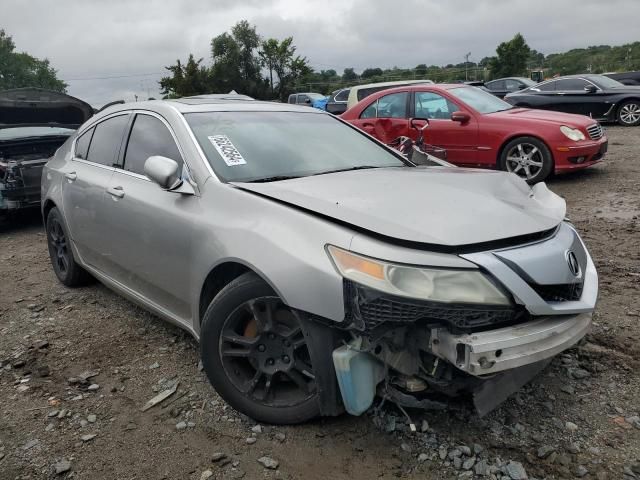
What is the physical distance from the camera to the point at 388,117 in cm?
862

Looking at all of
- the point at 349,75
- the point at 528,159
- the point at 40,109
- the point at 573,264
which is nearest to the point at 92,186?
the point at 573,264

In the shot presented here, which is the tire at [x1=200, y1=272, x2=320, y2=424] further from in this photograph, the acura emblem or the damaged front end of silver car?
the acura emblem

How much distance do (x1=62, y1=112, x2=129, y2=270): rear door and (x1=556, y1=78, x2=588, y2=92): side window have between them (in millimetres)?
11867

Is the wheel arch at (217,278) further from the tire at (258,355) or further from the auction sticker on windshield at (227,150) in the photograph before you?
the auction sticker on windshield at (227,150)

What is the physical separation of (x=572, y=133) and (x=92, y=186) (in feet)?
20.4

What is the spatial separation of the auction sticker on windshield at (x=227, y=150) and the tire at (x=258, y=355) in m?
0.77

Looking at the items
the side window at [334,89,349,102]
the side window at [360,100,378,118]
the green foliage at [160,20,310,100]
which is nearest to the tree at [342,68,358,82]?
the green foliage at [160,20,310,100]

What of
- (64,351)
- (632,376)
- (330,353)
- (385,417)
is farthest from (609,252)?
(64,351)

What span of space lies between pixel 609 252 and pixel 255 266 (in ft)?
11.8

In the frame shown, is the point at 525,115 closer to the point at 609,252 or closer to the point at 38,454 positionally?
the point at 609,252

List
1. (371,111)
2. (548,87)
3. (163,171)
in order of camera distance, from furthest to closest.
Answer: (548,87)
(371,111)
(163,171)

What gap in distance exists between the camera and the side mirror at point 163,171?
282cm

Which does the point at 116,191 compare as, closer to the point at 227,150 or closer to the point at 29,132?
the point at 227,150

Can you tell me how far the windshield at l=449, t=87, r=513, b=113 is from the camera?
8.03 meters
